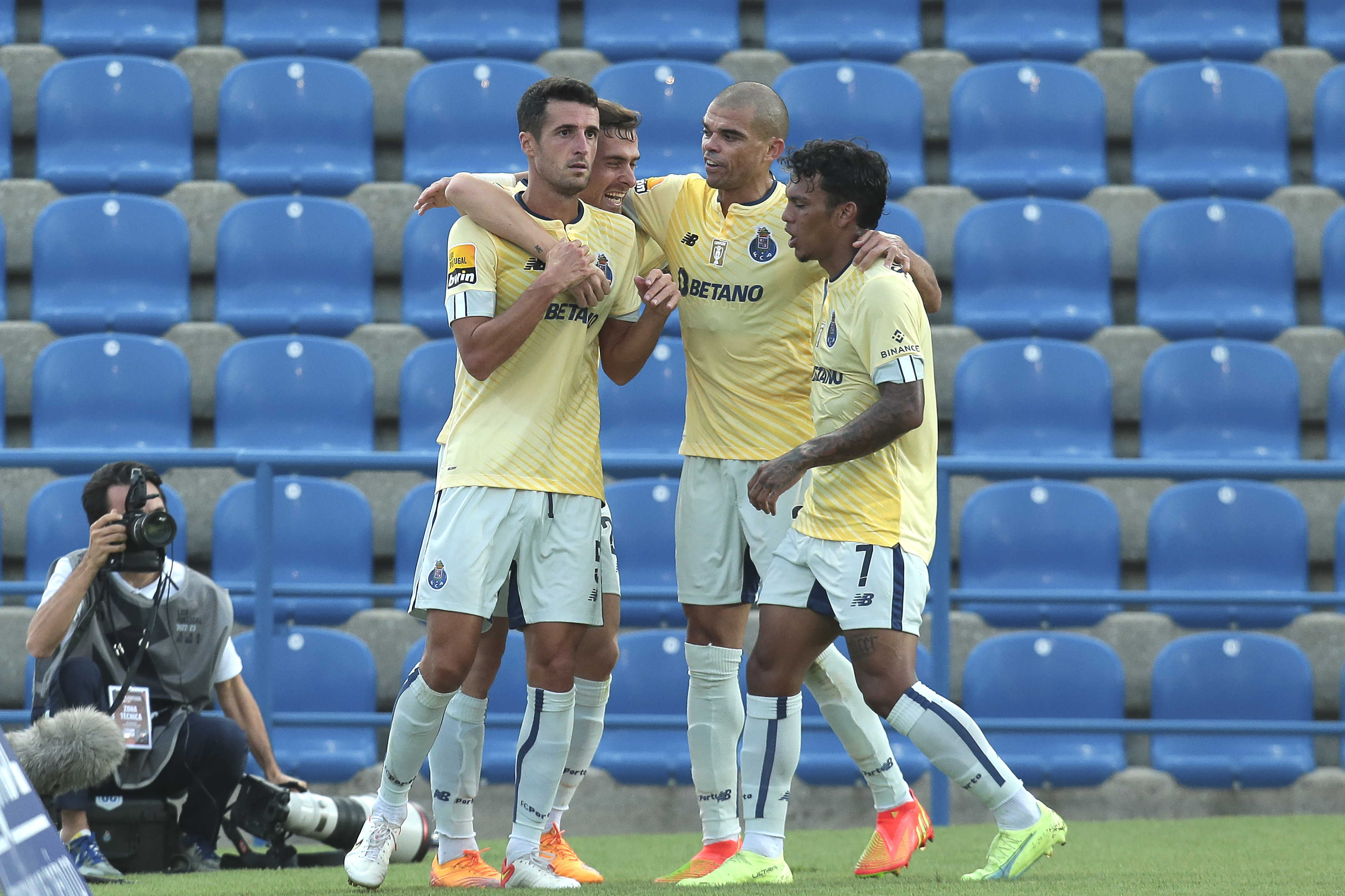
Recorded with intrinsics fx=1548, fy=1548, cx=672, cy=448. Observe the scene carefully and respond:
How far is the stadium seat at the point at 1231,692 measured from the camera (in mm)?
6793

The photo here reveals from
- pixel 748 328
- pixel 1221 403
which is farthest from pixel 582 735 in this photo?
pixel 1221 403

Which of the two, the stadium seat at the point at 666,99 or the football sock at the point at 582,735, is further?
the stadium seat at the point at 666,99

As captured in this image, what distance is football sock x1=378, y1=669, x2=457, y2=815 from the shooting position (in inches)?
161

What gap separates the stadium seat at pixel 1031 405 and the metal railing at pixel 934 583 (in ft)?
4.89

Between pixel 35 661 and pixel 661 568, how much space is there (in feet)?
9.57

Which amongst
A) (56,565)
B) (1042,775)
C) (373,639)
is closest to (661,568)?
(373,639)

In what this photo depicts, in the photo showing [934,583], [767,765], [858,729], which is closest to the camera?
[767,765]

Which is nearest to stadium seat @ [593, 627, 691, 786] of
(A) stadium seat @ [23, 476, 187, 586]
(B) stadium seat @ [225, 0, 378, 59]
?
(A) stadium seat @ [23, 476, 187, 586]

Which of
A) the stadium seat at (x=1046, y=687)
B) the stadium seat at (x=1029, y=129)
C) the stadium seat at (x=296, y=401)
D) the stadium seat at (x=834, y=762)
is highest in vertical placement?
the stadium seat at (x=1029, y=129)

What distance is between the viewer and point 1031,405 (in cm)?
771

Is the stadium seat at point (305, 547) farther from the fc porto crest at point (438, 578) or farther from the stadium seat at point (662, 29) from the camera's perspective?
the stadium seat at point (662, 29)

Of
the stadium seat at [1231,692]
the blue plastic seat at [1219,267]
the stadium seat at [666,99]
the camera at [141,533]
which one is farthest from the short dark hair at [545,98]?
the blue plastic seat at [1219,267]

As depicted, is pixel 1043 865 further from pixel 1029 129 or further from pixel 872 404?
pixel 1029 129

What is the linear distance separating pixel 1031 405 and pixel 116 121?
206 inches
